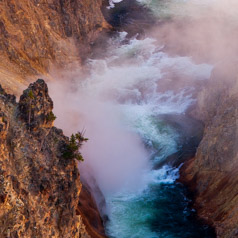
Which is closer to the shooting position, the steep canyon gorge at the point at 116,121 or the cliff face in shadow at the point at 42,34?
the steep canyon gorge at the point at 116,121

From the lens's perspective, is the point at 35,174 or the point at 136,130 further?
the point at 136,130

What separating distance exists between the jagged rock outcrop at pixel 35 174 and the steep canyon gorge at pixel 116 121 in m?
0.06

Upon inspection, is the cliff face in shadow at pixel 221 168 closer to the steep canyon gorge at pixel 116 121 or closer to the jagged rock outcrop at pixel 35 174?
the steep canyon gorge at pixel 116 121

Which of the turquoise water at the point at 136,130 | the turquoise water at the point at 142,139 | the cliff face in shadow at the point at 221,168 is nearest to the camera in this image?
the cliff face in shadow at the point at 221,168

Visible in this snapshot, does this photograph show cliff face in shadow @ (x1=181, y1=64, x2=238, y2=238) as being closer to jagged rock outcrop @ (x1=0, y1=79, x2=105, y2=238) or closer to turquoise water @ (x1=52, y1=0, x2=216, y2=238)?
turquoise water @ (x1=52, y1=0, x2=216, y2=238)

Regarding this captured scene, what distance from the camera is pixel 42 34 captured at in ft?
158

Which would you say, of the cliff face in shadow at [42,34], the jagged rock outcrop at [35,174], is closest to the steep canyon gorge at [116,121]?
the jagged rock outcrop at [35,174]

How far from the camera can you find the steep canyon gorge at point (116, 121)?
1833 centimetres

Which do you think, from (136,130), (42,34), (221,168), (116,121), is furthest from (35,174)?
(42,34)

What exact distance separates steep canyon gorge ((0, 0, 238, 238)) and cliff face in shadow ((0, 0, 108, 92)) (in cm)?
17

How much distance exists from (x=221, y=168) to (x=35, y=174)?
19.5 metres

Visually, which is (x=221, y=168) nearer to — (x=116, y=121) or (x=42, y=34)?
(x=116, y=121)

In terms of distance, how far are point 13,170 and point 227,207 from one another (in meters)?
17.7

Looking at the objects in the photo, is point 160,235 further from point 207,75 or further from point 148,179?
point 207,75
